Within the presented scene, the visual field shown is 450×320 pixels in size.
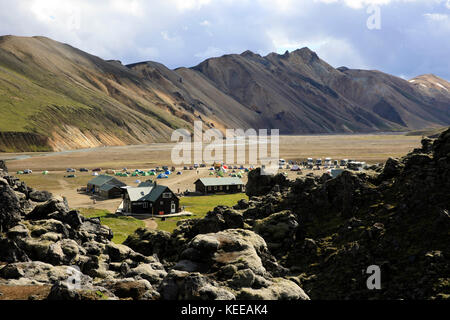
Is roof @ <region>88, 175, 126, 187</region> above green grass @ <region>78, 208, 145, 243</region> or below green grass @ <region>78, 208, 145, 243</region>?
above

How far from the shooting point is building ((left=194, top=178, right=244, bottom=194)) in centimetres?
9800

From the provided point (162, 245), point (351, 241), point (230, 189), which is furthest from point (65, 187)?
point (351, 241)

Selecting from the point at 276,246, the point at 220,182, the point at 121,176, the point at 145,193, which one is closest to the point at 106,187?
the point at 145,193

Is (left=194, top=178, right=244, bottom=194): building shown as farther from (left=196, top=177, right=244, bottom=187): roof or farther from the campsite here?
the campsite

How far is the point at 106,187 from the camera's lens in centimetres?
9106

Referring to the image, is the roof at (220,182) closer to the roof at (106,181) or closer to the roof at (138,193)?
the roof at (106,181)

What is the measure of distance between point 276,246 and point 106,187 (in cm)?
6417

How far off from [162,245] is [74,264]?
1505 centimetres

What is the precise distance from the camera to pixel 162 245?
4144 centimetres

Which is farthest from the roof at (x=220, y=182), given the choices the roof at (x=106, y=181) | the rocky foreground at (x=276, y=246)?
the rocky foreground at (x=276, y=246)

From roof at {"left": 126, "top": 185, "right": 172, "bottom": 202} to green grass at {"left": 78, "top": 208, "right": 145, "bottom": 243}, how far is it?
5.27 meters

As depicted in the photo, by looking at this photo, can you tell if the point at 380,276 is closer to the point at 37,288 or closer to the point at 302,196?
the point at 302,196

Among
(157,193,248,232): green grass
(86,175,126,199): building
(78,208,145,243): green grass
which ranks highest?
→ (86,175,126,199): building

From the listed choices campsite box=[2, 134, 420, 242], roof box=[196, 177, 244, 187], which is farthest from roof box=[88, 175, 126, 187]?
roof box=[196, 177, 244, 187]
